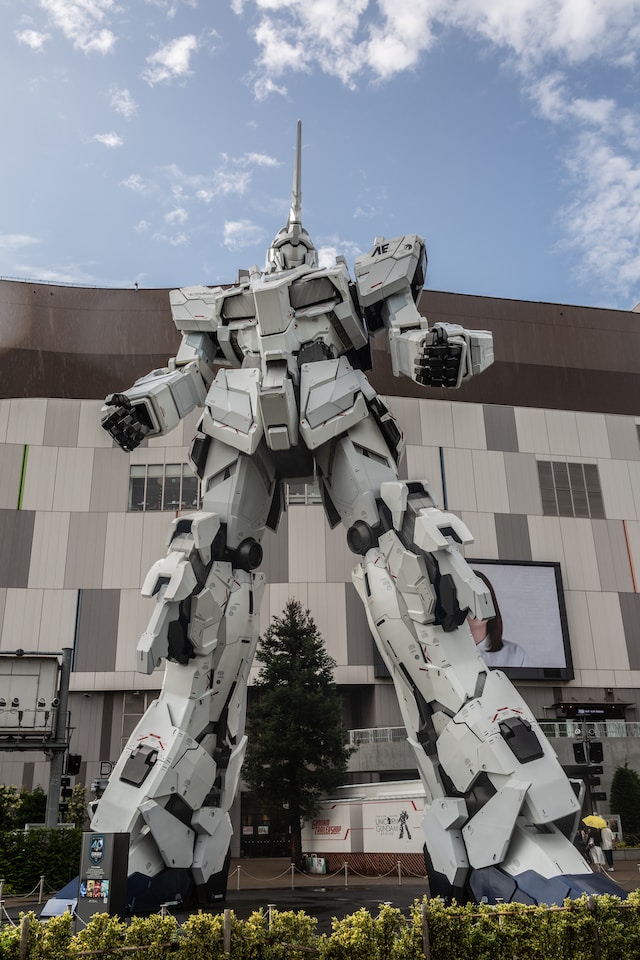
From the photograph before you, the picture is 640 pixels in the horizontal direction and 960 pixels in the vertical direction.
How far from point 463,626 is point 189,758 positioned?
97.7 inches

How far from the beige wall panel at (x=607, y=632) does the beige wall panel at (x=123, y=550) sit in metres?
18.7

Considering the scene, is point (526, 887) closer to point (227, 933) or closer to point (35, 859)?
point (227, 933)

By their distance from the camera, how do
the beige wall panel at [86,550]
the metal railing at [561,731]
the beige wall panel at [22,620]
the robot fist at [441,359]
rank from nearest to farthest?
the robot fist at [441,359]
the metal railing at [561,731]
the beige wall panel at [22,620]
the beige wall panel at [86,550]

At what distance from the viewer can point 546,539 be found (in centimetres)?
3148

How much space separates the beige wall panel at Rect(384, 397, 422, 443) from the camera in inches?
1230

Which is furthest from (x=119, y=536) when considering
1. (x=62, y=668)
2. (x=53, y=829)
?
(x=53, y=829)

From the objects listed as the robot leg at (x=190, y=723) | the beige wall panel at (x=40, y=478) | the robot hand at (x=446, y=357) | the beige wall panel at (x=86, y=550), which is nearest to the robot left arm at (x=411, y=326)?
the robot hand at (x=446, y=357)

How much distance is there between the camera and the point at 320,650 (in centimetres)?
2358

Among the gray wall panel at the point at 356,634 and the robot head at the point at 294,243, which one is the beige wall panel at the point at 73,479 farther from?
the robot head at the point at 294,243

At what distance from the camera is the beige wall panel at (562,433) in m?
32.8

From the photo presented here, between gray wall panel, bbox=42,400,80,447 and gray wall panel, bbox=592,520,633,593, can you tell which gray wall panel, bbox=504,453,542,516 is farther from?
gray wall panel, bbox=42,400,80,447

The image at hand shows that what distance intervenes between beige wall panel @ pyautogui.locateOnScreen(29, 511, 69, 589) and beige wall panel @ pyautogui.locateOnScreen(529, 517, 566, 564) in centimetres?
1903

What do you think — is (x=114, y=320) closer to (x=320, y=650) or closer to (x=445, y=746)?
(x=320, y=650)

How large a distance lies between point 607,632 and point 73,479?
2280 cm
